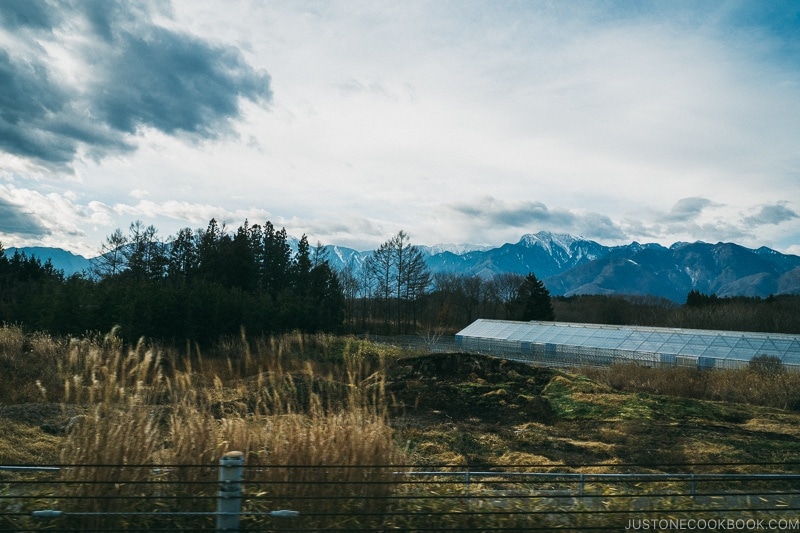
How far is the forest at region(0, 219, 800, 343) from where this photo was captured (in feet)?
76.3

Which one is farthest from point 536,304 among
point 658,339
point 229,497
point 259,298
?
point 229,497

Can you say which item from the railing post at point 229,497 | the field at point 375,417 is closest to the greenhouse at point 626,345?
the field at point 375,417

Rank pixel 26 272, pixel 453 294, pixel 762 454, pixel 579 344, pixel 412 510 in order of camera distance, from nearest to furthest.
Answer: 1. pixel 412 510
2. pixel 762 454
3. pixel 579 344
4. pixel 26 272
5. pixel 453 294

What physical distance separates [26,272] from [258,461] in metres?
47.4

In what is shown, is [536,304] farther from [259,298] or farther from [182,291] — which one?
[182,291]

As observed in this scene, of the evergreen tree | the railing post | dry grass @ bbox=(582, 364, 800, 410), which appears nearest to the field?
dry grass @ bbox=(582, 364, 800, 410)

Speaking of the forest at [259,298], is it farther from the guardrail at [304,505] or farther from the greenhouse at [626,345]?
the greenhouse at [626,345]

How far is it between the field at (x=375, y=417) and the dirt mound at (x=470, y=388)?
0.07m

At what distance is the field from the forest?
218 cm

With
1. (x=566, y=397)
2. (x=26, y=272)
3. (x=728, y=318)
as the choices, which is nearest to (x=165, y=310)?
(x=566, y=397)

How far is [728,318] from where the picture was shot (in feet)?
164

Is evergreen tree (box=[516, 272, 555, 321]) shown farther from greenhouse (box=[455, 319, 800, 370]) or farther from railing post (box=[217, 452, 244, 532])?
railing post (box=[217, 452, 244, 532])

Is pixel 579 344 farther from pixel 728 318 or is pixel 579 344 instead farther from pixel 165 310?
pixel 728 318

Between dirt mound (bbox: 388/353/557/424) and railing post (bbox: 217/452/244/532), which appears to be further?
dirt mound (bbox: 388/353/557/424)
